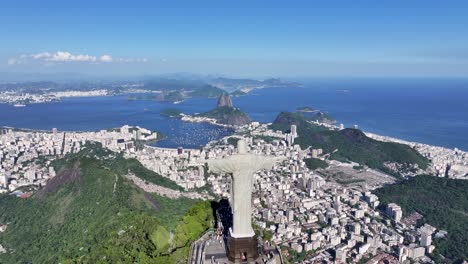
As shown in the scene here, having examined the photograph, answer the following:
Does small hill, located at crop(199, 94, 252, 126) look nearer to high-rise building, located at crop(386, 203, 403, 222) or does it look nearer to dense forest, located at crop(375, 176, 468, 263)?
dense forest, located at crop(375, 176, 468, 263)

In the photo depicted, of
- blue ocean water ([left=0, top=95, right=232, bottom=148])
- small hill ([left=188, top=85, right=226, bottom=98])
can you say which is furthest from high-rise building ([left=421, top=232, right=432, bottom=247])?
small hill ([left=188, top=85, right=226, bottom=98])

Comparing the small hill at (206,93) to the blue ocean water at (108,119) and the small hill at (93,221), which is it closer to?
the blue ocean water at (108,119)

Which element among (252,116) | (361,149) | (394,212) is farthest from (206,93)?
(394,212)

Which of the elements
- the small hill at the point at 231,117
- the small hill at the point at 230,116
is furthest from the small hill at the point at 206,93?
the small hill at the point at 231,117

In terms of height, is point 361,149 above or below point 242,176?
below

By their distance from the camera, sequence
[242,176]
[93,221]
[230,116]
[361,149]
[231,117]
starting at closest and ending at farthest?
[242,176], [93,221], [361,149], [231,117], [230,116]

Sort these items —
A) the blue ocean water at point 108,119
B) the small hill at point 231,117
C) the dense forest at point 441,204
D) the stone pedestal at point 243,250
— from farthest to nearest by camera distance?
the small hill at point 231,117 < the blue ocean water at point 108,119 < the dense forest at point 441,204 < the stone pedestal at point 243,250

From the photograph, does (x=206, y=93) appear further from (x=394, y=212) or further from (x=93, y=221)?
(x=93, y=221)
